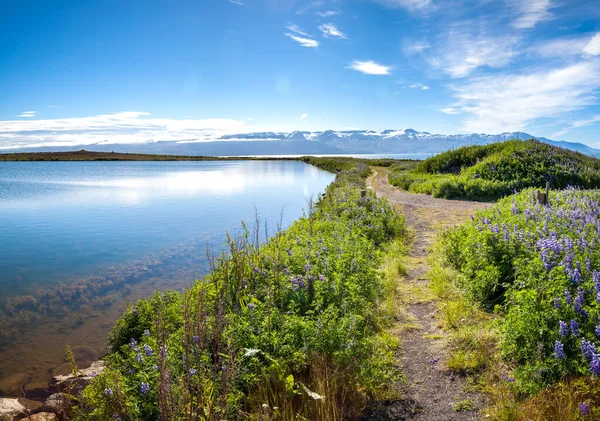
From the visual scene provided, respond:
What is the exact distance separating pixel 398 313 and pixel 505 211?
17.5 ft

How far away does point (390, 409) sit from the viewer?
4.88 metres

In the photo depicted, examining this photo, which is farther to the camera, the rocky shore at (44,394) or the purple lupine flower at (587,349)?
the rocky shore at (44,394)

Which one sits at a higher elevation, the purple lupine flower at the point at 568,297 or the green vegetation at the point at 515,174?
the green vegetation at the point at 515,174

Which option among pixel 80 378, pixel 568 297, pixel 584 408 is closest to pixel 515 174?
pixel 568 297

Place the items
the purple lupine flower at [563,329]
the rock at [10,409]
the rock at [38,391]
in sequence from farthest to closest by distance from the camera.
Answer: the rock at [38,391] < the rock at [10,409] < the purple lupine flower at [563,329]

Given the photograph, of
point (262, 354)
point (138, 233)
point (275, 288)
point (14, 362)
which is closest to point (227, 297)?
point (275, 288)

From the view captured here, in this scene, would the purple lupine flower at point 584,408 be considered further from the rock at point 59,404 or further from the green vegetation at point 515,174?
the green vegetation at point 515,174

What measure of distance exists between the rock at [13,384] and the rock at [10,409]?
0.51 m

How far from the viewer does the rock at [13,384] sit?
6.53 metres

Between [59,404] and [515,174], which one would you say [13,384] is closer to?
[59,404]

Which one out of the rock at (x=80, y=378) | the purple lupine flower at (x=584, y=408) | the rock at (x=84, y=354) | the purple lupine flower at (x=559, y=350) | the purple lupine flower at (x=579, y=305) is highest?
the purple lupine flower at (x=579, y=305)

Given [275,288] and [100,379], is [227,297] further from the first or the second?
[100,379]

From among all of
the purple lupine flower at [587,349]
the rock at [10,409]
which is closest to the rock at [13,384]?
the rock at [10,409]

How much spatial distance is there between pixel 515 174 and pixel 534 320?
2485 cm
